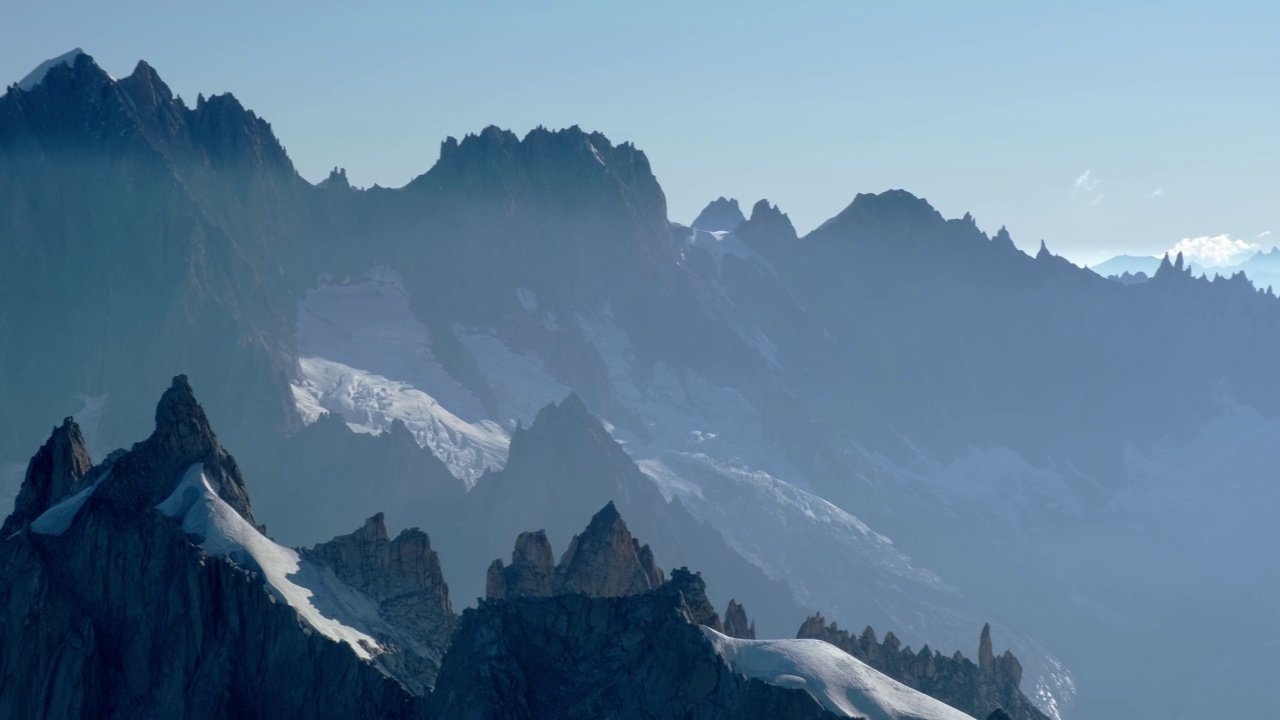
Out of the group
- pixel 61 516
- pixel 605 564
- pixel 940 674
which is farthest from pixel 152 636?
pixel 940 674

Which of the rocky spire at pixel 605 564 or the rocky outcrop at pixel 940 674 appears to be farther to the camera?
the rocky outcrop at pixel 940 674

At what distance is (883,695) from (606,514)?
37.5m

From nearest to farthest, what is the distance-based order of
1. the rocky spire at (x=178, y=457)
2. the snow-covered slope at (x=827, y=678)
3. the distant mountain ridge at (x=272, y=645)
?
1. the distant mountain ridge at (x=272, y=645)
2. the snow-covered slope at (x=827, y=678)
3. the rocky spire at (x=178, y=457)

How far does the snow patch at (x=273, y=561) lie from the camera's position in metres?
126

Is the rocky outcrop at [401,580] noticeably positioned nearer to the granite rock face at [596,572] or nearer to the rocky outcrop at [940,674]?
the granite rock face at [596,572]

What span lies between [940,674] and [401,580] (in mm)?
45514

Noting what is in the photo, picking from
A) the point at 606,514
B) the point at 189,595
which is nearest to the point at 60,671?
the point at 189,595

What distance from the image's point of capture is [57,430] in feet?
464

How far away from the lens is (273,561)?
129000 millimetres

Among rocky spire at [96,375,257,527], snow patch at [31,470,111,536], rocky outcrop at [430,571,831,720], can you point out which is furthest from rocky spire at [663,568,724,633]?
snow patch at [31,470,111,536]

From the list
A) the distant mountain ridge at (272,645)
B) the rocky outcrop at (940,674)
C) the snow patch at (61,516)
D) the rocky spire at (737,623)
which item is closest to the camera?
the distant mountain ridge at (272,645)

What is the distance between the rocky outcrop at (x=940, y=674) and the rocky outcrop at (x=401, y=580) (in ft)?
106

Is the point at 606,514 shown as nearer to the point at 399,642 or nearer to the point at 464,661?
the point at 399,642

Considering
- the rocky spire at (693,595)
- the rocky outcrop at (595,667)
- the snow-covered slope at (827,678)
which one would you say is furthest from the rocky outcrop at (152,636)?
the snow-covered slope at (827,678)
